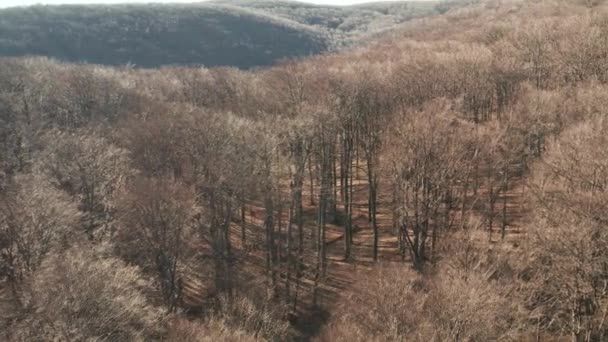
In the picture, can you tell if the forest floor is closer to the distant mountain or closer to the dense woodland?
the dense woodland

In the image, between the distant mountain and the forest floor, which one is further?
the distant mountain

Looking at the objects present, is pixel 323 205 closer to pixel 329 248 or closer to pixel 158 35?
pixel 329 248

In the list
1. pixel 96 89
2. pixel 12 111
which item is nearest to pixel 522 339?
pixel 12 111

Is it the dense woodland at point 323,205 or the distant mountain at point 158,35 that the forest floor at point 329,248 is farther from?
the distant mountain at point 158,35

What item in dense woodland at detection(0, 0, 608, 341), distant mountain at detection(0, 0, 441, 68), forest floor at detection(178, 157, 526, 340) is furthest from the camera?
distant mountain at detection(0, 0, 441, 68)

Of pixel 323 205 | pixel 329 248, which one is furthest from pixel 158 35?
pixel 323 205

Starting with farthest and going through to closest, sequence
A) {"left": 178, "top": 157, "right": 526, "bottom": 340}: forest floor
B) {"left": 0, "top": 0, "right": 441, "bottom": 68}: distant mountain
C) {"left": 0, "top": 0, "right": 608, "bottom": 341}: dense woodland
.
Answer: {"left": 0, "top": 0, "right": 441, "bottom": 68}: distant mountain, {"left": 178, "top": 157, "right": 526, "bottom": 340}: forest floor, {"left": 0, "top": 0, "right": 608, "bottom": 341}: dense woodland

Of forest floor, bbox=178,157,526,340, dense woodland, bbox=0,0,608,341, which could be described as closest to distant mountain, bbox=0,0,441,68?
dense woodland, bbox=0,0,608,341
